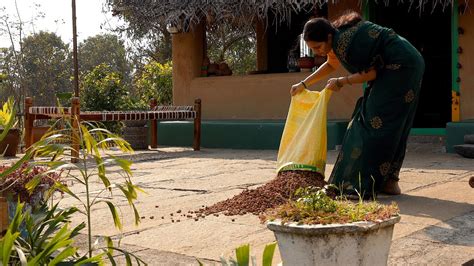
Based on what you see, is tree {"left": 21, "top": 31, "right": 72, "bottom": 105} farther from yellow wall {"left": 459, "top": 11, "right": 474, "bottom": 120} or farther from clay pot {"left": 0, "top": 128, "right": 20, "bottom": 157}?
yellow wall {"left": 459, "top": 11, "right": 474, "bottom": 120}

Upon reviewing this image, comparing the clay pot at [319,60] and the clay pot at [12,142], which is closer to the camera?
the clay pot at [12,142]

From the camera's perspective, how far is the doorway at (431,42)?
35.8ft

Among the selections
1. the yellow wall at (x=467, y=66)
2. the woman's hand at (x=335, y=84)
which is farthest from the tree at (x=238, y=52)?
the woman's hand at (x=335, y=84)

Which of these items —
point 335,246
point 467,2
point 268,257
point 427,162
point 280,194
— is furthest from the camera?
point 467,2

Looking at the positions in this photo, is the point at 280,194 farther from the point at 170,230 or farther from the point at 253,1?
the point at 253,1

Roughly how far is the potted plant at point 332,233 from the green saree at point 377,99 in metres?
2.18

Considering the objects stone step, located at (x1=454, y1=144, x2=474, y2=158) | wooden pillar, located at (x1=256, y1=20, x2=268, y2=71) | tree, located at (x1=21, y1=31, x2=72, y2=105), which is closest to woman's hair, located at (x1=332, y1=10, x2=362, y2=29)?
stone step, located at (x1=454, y1=144, x2=474, y2=158)

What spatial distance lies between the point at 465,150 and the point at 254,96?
12.3 feet

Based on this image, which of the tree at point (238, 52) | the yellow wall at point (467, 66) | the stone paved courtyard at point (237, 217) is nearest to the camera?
the stone paved courtyard at point (237, 217)

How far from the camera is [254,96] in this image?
34.0 feet

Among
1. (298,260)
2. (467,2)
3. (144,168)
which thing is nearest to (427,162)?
(467,2)

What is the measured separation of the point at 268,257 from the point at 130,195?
55cm

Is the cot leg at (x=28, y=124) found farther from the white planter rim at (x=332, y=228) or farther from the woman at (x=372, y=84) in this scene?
the white planter rim at (x=332, y=228)

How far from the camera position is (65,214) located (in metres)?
2.29
